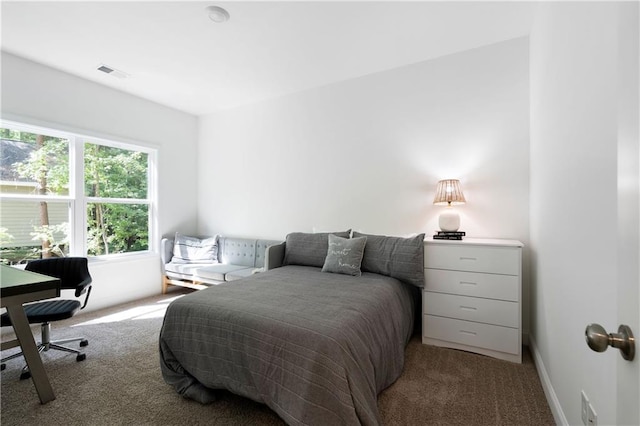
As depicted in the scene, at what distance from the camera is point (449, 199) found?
8.59ft

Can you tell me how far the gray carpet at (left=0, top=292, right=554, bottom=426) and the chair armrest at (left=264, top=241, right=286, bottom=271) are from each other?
3.98 ft

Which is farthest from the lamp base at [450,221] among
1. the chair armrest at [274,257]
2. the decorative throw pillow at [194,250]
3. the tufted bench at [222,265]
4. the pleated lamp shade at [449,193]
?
the decorative throw pillow at [194,250]

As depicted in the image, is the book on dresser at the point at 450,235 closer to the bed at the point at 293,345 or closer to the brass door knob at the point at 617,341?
the bed at the point at 293,345

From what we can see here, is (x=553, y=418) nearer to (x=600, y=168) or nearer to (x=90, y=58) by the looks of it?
(x=600, y=168)

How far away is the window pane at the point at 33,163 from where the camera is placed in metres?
2.92

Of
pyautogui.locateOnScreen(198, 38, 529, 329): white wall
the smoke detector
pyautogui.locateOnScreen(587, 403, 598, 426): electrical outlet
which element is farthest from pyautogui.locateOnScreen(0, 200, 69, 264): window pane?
pyautogui.locateOnScreen(587, 403, 598, 426): electrical outlet

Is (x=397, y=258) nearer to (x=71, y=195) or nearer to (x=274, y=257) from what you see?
(x=274, y=257)

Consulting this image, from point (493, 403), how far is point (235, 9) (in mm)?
3234

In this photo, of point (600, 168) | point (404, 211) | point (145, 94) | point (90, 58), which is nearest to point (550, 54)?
point (600, 168)

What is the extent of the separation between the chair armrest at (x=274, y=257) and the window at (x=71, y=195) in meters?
2.25

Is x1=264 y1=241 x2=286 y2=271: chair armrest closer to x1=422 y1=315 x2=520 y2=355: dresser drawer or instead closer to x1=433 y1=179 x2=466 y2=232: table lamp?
x1=422 y1=315 x2=520 y2=355: dresser drawer

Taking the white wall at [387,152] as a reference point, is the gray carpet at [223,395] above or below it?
below

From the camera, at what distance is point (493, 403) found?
1.74m

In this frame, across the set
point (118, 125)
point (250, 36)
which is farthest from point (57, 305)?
point (250, 36)
